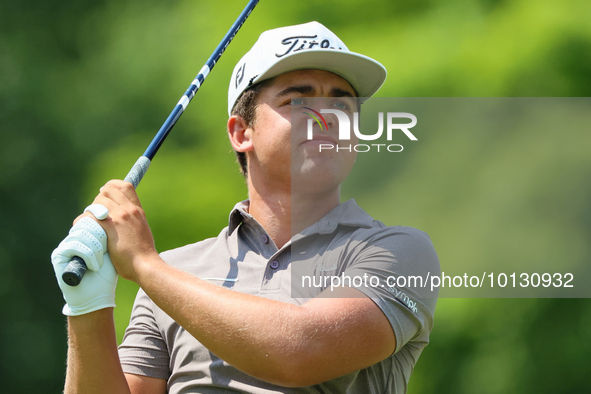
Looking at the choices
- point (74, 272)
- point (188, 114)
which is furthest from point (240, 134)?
point (188, 114)

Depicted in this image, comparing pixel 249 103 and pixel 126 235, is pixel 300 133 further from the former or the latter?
pixel 126 235

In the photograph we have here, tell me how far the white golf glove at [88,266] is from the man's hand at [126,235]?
2cm

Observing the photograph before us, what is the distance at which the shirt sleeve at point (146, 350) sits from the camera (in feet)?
4.93

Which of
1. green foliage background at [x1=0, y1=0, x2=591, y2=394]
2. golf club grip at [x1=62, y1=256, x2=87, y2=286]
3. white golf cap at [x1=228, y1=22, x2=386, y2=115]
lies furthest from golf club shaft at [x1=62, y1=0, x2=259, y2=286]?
green foliage background at [x1=0, y1=0, x2=591, y2=394]

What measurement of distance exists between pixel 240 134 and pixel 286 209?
329 mm

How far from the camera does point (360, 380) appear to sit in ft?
4.44

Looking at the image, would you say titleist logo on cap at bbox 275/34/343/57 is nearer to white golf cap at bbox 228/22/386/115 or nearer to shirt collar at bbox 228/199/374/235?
white golf cap at bbox 228/22/386/115

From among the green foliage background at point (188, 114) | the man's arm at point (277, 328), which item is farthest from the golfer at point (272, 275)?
the green foliage background at point (188, 114)

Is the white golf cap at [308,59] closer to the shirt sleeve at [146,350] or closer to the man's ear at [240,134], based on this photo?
the man's ear at [240,134]

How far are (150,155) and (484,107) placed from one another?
1052 millimetres

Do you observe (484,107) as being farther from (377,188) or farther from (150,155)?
(150,155)

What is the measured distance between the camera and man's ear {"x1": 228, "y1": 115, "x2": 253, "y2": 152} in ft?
6.07

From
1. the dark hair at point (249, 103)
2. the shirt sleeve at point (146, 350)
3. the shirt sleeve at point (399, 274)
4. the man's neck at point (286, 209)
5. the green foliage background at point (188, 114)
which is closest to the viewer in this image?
the shirt sleeve at point (399, 274)

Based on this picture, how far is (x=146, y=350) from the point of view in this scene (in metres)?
1.51
